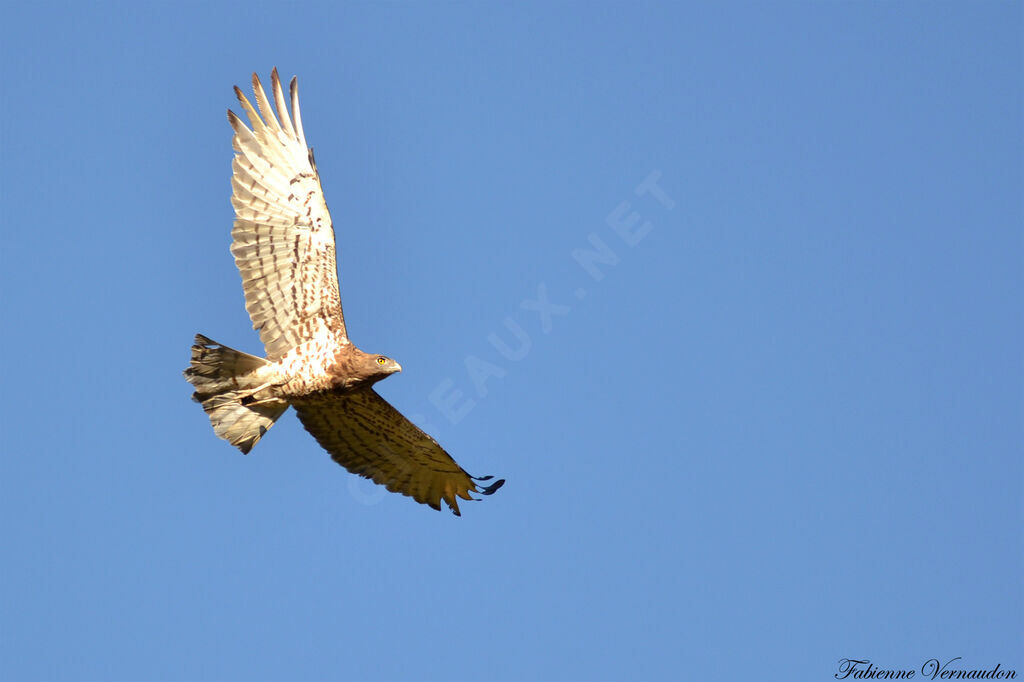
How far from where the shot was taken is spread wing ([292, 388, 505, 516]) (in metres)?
15.5

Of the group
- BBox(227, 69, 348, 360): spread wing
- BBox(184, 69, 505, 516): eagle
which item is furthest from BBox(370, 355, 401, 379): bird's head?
BBox(227, 69, 348, 360): spread wing

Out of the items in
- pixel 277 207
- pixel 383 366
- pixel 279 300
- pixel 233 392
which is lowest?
pixel 383 366

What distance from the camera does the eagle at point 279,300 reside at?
1477cm

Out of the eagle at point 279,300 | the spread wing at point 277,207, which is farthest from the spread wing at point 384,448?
the spread wing at point 277,207

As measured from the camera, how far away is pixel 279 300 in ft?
49.5

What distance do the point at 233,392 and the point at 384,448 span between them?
6.70 ft

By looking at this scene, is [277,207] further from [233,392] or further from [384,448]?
[384,448]

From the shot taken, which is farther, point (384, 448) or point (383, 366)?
point (384, 448)

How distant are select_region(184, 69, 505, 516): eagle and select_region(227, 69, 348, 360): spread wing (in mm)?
11

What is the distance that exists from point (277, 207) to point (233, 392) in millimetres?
2129

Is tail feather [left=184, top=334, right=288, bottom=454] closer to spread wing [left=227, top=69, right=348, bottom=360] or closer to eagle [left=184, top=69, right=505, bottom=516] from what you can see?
eagle [left=184, top=69, right=505, bottom=516]

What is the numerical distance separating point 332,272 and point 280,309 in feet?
2.47

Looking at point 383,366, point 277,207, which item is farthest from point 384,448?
point 277,207

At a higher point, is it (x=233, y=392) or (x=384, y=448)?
(x=233, y=392)
